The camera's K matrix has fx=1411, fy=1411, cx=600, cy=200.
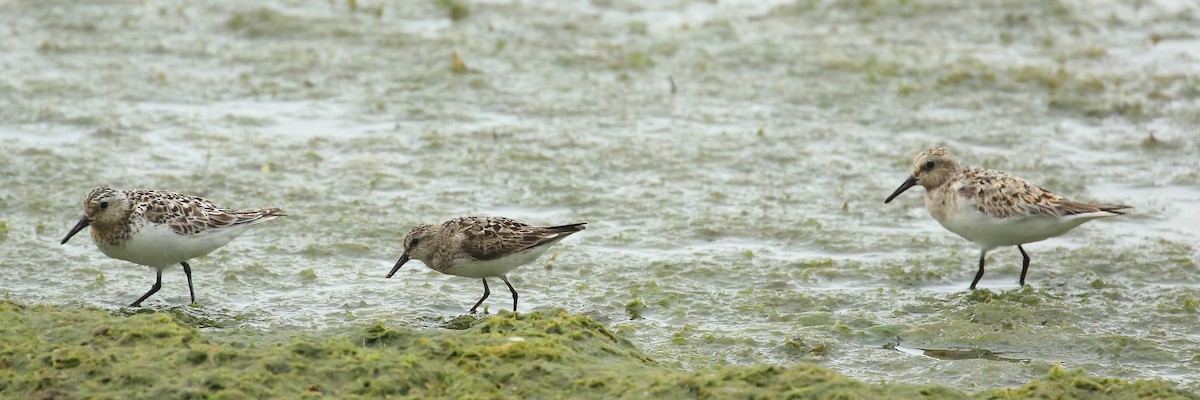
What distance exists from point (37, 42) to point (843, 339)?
401 inches

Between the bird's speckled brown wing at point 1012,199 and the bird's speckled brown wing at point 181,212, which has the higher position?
the bird's speckled brown wing at point 1012,199

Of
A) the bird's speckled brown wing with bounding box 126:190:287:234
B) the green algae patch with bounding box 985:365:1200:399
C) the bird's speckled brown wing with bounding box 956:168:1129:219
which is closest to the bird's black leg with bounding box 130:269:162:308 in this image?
the bird's speckled brown wing with bounding box 126:190:287:234

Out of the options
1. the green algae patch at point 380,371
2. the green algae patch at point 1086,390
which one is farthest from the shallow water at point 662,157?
the green algae patch at point 380,371

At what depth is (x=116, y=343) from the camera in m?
6.11

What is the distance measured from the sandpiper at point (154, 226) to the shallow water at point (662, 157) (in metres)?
0.33

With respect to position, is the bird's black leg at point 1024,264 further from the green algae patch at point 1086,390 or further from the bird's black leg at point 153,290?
the bird's black leg at point 153,290

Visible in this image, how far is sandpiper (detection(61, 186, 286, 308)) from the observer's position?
8031 millimetres

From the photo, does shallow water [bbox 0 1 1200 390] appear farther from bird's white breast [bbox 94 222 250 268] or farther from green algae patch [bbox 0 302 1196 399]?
green algae patch [bbox 0 302 1196 399]

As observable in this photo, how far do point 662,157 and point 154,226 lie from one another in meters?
4.72

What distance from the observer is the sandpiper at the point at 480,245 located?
26.7 feet

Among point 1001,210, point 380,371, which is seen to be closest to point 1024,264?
point 1001,210

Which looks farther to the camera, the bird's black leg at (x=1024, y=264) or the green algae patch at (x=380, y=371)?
the bird's black leg at (x=1024, y=264)

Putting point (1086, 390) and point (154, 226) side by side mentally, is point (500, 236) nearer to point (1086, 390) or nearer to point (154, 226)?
point (154, 226)

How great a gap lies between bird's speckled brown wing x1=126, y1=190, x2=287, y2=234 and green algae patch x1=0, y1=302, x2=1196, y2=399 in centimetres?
177
